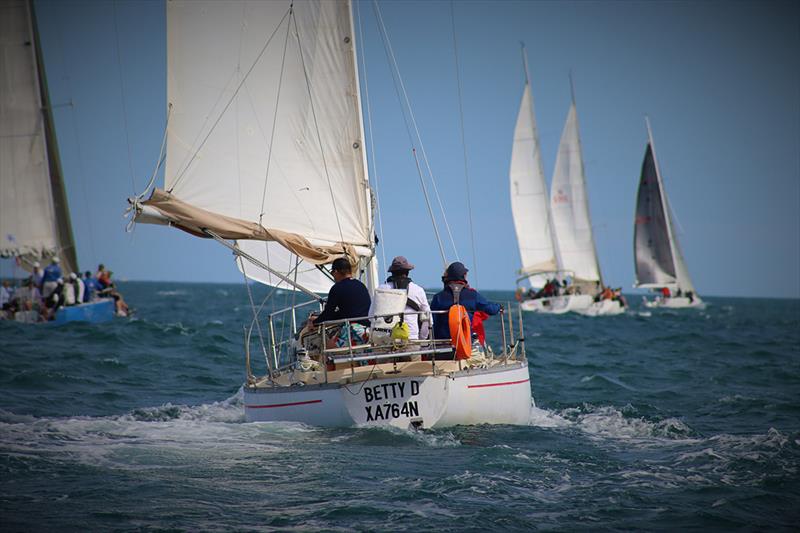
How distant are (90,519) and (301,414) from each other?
12.9ft

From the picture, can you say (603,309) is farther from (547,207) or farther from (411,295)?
(411,295)

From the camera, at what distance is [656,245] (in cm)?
6219

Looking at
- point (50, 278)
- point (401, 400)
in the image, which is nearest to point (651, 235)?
point (50, 278)

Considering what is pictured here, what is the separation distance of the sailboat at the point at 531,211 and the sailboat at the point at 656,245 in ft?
34.6

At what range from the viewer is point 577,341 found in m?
28.2

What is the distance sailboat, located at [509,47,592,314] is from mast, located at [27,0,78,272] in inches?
1067

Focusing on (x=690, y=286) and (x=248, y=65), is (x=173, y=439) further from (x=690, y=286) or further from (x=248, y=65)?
(x=690, y=286)

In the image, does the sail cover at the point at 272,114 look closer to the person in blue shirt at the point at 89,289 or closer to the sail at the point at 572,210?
the person in blue shirt at the point at 89,289

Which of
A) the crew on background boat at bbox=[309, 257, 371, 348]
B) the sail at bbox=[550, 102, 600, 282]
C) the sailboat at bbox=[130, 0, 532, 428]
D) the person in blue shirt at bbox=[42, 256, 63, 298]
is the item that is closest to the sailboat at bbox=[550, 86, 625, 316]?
the sail at bbox=[550, 102, 600, 282]

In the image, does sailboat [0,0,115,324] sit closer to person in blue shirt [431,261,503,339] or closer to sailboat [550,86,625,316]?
person in blue shirt [431,261,503,339]

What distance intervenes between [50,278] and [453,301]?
23.2 m

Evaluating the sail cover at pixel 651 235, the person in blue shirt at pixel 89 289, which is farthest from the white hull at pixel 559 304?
the person in blue shirt at pixel 89 289

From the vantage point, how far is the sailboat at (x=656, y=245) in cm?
6094

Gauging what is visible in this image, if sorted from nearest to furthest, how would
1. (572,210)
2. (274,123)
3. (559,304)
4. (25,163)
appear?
(274,123), (25,163), (559,304), (572,210)
